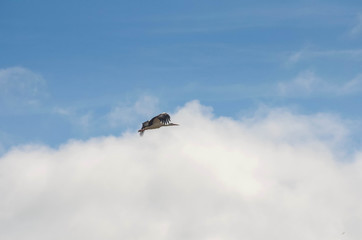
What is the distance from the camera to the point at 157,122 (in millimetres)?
123562

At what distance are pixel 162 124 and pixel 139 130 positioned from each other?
6.31 meters

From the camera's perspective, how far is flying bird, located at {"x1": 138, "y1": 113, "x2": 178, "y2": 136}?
12080 cm

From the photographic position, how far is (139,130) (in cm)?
12731

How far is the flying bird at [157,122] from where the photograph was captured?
121m

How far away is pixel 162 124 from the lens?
125m
